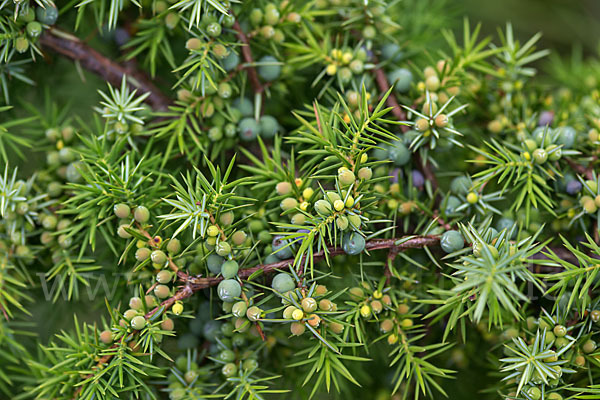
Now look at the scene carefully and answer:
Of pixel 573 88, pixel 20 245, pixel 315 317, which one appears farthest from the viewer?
pixel 573 88

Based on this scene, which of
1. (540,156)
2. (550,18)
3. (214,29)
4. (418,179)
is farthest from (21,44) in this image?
(550,18)

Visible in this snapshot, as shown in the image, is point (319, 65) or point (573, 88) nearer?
point (319, 65)

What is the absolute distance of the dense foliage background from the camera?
0.47m

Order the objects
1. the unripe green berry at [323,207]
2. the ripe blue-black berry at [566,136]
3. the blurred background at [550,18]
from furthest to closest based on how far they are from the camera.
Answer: the blurred background at [550,18]
the ripe blue-black berry at [566,136]
the unripe green berry at [323,207]

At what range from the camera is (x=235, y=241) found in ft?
1.54

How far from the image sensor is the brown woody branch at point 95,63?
605 millimetres

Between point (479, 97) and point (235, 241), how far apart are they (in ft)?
1.18

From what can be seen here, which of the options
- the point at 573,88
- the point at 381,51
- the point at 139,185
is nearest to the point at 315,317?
the point at 139,185

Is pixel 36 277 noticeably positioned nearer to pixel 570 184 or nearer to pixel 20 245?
pixel 20 245

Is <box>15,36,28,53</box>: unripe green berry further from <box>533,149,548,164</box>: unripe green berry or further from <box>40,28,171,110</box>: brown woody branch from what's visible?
<box>533,149,548,164</box>: unripe green berry

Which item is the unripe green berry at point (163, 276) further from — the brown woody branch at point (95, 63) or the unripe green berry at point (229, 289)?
the brown woody branch at point (95, 63)

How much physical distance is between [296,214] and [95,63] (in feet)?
1.03

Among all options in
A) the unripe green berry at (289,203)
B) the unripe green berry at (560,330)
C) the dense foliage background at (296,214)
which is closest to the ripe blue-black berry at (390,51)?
the dense foliage background at (296,214)

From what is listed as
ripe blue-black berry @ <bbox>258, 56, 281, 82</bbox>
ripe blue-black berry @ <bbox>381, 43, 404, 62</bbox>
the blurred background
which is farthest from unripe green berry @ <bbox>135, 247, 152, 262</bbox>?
the blurred background
